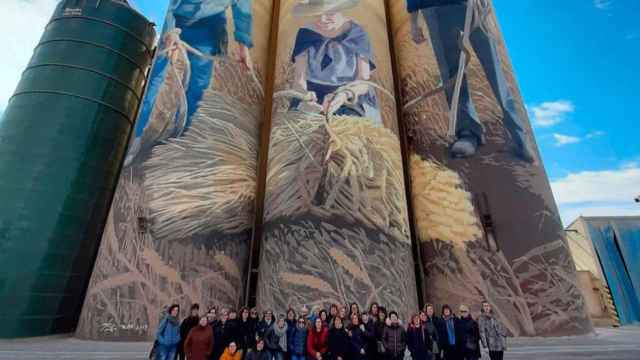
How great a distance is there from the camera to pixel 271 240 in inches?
560

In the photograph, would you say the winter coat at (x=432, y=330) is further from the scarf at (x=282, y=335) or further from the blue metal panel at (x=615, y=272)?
the blue metal panel at (x=615, y=272)

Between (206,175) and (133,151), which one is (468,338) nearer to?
(206,175)

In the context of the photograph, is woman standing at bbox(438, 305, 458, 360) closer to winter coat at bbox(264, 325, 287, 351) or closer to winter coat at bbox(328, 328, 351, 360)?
winter coat at bbox(328, 328, 351, 360)

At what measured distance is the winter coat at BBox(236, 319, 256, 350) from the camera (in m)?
6.79

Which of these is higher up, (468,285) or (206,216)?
(206,216)

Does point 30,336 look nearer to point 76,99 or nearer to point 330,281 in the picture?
point 76,99

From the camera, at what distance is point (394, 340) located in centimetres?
601

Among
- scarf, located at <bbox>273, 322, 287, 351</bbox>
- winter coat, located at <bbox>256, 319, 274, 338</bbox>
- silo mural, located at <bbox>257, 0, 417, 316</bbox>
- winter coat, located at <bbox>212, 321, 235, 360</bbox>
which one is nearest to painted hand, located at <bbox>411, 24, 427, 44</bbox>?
silo mural, located at <bbox>257, 0, 417, 316</bbox>

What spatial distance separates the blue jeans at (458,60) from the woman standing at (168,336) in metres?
14.4

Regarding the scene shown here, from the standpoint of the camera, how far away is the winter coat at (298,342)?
6227 mm

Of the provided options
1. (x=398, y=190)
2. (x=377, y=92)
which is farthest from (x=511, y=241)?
(x=377, y=92)

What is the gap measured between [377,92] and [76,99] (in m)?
14.0

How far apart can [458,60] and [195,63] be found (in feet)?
41.7

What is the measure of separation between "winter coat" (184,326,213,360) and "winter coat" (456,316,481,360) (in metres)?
4.18
